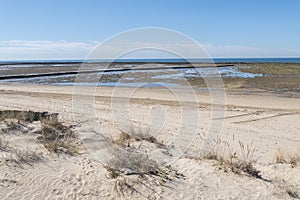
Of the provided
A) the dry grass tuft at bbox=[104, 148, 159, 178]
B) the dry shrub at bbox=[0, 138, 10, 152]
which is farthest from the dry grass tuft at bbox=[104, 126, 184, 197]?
the dry shrub at bbox=[0, 138, 10, 152]

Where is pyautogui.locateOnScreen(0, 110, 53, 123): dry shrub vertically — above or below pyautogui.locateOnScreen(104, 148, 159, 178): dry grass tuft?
above

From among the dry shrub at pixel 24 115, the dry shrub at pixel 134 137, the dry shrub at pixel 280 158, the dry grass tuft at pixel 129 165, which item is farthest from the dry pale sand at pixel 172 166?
the dry shrub at pixel 24 115

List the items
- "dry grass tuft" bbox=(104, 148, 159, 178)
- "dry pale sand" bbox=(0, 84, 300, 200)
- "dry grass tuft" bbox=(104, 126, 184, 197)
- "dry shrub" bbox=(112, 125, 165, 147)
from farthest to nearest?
"dry shrub" bbox=(112, 125, 165, 147) < "dry grass tuft" bbox=(104, 148, 159, 178) < "dry grass tuft" bbox=(104, 126, 184, 197) < "dry pale sand" bbox=(0, 84, 300, 200)

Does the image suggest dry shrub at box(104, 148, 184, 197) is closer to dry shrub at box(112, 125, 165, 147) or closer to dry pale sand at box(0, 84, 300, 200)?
dry pale sand at box(0, 84, 300, 200)

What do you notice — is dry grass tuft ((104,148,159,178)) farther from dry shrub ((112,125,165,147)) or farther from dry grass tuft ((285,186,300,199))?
dry grass tuft ((285,186,300,199))

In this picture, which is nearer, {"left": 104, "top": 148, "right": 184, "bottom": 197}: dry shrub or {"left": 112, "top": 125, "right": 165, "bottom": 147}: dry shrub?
{"left": 104, "top": 148, "right": 184, "bottom": 197}: dry shrub

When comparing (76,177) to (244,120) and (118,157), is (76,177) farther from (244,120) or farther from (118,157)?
(244,120)

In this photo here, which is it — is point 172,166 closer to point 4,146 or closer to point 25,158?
point 25,158

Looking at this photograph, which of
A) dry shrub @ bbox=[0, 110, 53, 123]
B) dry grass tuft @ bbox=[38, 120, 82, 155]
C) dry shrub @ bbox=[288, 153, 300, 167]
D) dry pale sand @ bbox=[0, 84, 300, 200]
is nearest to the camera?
dry pale sand @ bbox=[0, 84, 300, 200]

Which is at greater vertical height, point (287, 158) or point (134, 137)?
point (134, 137)

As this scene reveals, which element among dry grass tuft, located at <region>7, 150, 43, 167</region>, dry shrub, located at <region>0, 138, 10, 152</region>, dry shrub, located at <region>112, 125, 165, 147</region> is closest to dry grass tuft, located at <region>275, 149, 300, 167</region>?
dry shrub, located at <region>112, 125, 165, 147</region>

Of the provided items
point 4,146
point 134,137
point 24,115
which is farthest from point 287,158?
point 24,115

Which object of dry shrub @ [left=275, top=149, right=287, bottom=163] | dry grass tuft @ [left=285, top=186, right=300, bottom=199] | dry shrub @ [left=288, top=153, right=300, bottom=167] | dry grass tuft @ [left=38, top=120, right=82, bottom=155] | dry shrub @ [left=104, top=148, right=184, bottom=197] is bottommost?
dry grass tuft @ [left=285, top=186, right=300, bottom=199]

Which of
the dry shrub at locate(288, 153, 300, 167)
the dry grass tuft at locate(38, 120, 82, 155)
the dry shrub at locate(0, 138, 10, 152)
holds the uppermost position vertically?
the dry shrub at locate(0, 138, 10, 152)
